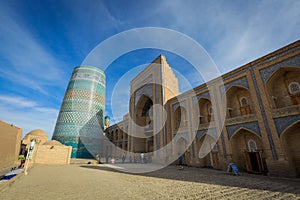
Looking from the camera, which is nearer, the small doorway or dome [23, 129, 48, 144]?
the small doorway

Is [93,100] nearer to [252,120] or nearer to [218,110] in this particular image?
[218,110]

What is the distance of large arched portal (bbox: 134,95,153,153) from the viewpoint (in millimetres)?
20078

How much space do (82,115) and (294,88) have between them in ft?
102

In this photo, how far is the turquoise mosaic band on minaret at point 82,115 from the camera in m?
28.2

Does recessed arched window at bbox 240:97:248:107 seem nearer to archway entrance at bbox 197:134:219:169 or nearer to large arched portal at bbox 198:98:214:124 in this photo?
large arched portal at bbox 198:98:214:124

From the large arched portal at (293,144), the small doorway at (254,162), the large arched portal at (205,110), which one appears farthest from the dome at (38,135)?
the large arched portal at (293,144)

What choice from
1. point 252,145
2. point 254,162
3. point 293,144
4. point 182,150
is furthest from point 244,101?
point 182,150

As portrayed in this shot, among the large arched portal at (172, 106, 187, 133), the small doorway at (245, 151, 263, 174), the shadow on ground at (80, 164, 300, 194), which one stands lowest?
the shadow on ground at (80, 164, 300, 194)

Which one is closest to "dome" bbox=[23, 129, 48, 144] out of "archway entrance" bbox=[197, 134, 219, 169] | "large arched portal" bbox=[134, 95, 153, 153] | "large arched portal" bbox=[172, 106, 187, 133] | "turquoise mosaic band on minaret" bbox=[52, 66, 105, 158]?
"turquoise mosaic band on minaret" bbox=[52, 66, 105, 158]

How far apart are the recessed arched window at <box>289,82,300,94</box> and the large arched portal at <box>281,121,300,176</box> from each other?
2.04m

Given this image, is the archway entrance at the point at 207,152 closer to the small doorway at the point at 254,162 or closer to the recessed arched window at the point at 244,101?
the small doorway at the point at 254,162

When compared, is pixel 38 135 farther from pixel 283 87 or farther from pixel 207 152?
pixel 283 87

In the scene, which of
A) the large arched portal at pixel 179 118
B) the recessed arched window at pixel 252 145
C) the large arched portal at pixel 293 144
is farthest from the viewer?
the large arched portal at pixel 179 118

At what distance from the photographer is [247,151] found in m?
10.0
